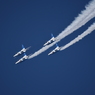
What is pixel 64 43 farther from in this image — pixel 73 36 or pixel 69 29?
pixel 69 29

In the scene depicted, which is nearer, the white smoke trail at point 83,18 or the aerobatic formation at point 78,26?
the white smoke trail at point 83,18

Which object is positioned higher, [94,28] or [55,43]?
[55,43]

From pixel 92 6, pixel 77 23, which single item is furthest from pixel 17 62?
pixel 92 6

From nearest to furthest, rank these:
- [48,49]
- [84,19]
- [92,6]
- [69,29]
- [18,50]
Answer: [92,6]
[84,19]
[69,29]
[48,49]
[18,50]

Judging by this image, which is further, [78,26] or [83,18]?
[78,26]

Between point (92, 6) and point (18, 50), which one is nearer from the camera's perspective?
point (92, 6)

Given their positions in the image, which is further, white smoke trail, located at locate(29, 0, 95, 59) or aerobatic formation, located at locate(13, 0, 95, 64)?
aerobatic formation, located at locate(13, 0, 95, 64)

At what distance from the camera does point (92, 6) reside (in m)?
16.7

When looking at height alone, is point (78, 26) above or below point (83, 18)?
above

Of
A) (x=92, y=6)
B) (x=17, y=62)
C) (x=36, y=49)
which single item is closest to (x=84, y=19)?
(x=92, y=6)

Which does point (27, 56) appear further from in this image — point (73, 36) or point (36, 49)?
point (73, 36)

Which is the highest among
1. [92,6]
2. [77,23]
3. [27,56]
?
[27,56]

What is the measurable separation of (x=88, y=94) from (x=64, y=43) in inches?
396

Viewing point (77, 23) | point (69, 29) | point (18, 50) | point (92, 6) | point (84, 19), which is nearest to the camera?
point (92, 6)
